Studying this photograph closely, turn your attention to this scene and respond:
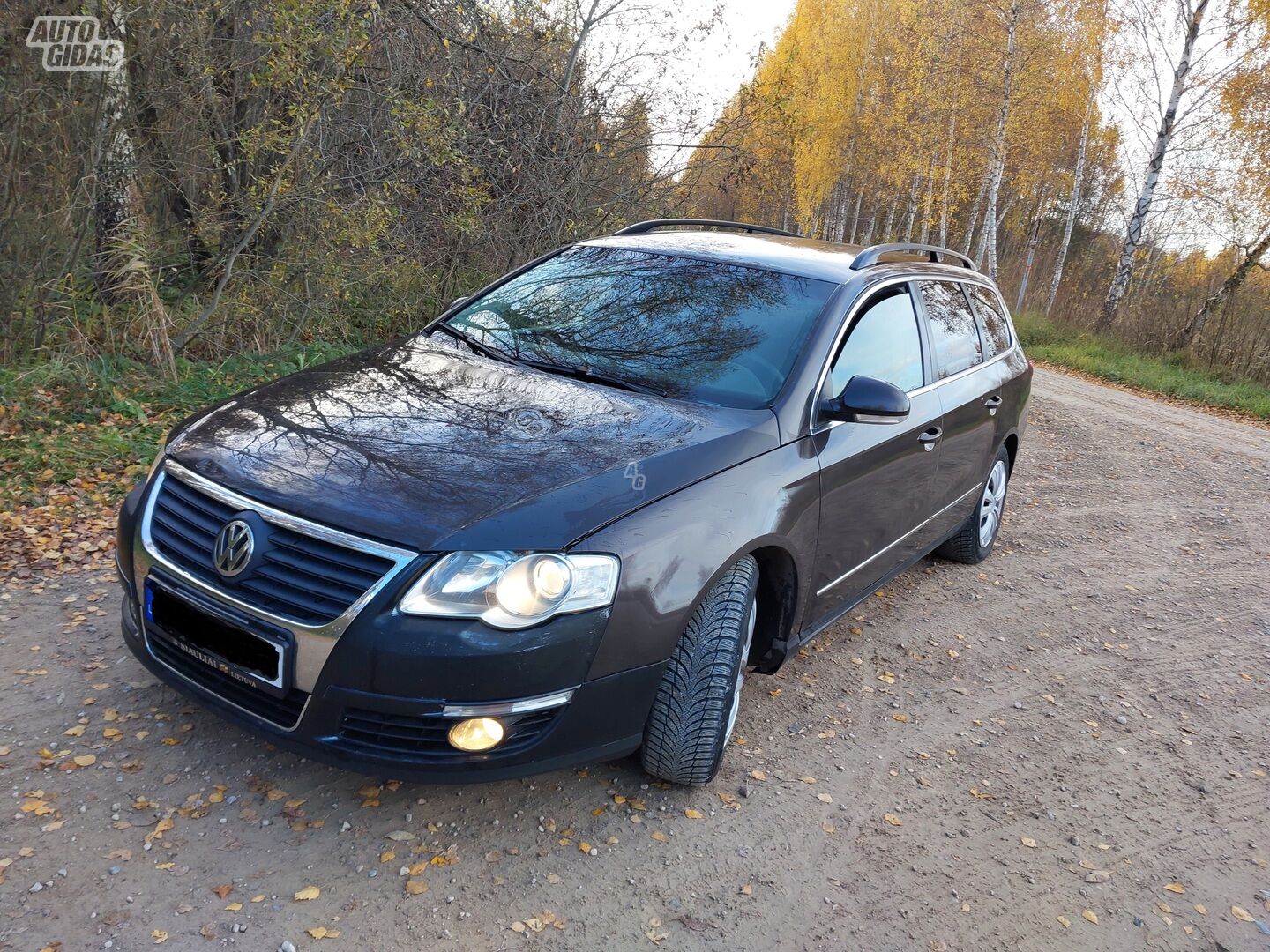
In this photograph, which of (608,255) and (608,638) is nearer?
(608,638)

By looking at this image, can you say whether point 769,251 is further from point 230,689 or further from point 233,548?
point 230,689

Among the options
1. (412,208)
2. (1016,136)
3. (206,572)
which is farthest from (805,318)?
(1016,136)

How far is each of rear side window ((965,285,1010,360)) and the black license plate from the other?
4.04m

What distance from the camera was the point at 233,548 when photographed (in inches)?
96.6

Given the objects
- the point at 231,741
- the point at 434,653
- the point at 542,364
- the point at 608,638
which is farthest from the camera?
the point at 542,364

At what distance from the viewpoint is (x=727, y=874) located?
8.87ft

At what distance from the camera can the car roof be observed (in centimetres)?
390

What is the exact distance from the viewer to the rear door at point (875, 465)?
11.3 feet

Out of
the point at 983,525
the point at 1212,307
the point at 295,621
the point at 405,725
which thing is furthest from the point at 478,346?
the point at 1212,307

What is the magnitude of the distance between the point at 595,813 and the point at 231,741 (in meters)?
1.19

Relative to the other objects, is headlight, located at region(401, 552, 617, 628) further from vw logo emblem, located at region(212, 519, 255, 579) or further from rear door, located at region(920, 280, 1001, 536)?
rear door, located at region(920, 280, 1001, 536)

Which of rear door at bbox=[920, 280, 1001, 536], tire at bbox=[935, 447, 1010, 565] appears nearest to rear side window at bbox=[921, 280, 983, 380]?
rear door at bbox=[920, 280, 1001, 536]

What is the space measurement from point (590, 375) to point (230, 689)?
5.25 ft

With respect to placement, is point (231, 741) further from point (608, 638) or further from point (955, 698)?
point (955, 698)
